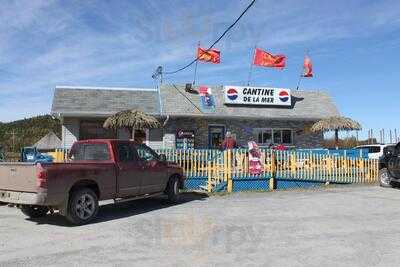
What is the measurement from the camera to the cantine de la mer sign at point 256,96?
91.5ft

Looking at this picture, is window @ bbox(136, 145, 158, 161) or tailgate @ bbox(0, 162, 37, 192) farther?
window @ bbox(136, 145, 158, 161)

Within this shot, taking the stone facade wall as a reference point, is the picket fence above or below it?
below

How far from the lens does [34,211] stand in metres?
12.0

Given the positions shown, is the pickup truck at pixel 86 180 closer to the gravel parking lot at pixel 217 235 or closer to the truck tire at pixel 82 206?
A: the truck tire at pixel 82 206

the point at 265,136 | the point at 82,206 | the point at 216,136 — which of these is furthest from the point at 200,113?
the point at 82,206

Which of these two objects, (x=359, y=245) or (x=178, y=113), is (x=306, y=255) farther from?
(x=178, y=113)

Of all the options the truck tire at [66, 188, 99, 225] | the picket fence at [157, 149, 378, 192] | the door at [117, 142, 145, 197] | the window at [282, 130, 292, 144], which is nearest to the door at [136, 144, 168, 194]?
the door at [117, 142, 145, 197]

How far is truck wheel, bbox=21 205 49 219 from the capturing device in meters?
11.9

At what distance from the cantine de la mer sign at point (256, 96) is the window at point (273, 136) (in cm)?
142

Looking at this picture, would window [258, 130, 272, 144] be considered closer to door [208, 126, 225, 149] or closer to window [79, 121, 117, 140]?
door [208, 126, 225, 149]

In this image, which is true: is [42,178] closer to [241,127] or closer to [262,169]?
[262,169]

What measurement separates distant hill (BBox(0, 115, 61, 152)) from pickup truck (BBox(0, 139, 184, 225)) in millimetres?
33154

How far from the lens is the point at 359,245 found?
876 cm

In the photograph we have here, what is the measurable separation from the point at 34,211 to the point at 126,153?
97.1 inches
